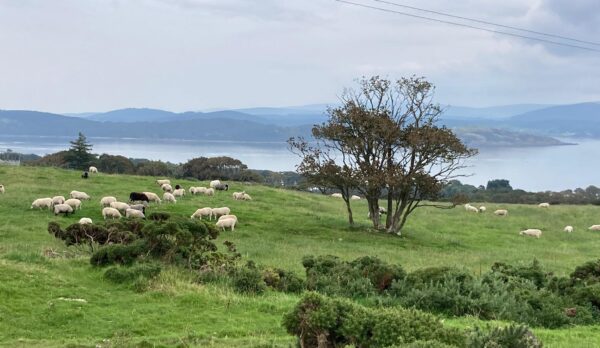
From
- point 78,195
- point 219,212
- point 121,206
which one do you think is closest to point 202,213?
point 219,212

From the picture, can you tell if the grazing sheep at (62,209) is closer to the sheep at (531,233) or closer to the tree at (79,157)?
the sheep at (531,233)

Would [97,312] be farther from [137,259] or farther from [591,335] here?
[591,335]

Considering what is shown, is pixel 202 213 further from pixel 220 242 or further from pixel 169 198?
pixel 220 242

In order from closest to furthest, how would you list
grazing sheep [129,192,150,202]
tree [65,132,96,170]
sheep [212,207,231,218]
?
sheep [212,207,231,218]
grazing sheep [129,192,150,202]
tree [65,132,96,170]

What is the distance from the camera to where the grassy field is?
385 inches

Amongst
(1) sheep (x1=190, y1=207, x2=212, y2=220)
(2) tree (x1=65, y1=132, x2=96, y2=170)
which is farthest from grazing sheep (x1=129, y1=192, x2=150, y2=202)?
(2) tree (x1=65, y1=132, x2=96, y2=170)

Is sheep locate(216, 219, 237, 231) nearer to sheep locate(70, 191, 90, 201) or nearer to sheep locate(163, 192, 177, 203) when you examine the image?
sheep locate(163, 192, 177, 203)

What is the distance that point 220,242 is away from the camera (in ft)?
78.9

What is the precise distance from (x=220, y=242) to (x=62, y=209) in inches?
351

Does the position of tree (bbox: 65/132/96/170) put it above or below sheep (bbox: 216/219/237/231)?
above

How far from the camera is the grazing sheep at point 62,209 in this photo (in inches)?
1096

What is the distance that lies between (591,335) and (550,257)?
18206mm

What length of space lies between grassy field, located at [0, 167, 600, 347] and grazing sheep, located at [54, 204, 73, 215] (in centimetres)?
57

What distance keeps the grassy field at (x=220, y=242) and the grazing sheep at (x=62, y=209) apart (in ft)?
1.87
